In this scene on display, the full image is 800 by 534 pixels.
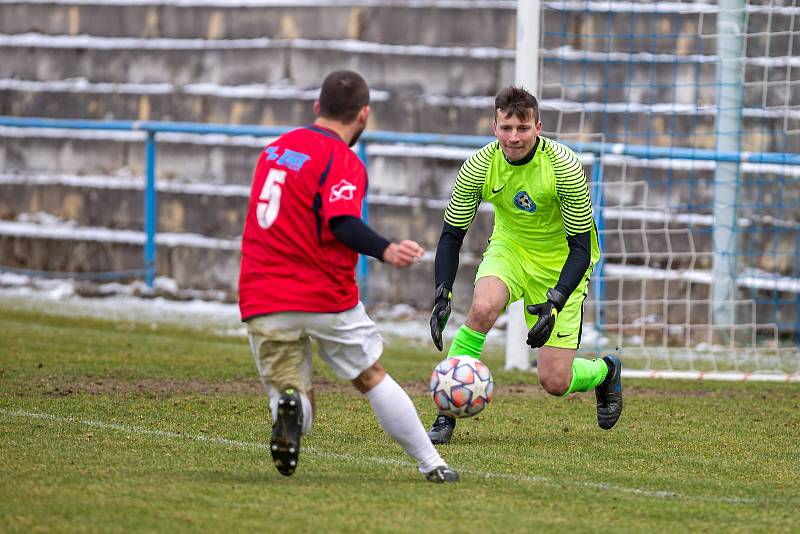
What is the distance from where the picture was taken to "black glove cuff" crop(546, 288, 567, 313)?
7.28 metres

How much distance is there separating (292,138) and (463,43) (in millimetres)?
8691

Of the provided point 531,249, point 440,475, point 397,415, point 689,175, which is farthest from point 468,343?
point 689,175

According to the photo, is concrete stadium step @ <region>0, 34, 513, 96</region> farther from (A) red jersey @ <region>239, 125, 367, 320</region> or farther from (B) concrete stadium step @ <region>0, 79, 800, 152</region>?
(A) red jersey @ <region>239, 125, 367, 320</region>

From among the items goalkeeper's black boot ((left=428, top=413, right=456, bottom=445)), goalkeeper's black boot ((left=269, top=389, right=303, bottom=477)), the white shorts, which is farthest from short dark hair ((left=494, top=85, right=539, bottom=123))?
goalkeeper's black boot ((left=269, top=389, right=303, bottom=477))

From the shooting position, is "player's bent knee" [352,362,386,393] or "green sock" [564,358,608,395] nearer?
"player's bent knee" [352,362,386,393]

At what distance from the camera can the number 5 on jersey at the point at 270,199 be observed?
5812 millimetres

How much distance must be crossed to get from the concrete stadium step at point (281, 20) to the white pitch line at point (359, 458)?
771 cm

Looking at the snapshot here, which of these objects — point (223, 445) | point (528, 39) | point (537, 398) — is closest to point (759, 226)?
point (528, 39)

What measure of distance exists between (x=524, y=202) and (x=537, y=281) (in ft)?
1.48

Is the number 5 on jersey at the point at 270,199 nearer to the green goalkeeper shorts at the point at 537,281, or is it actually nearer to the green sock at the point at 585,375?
the green goalkeeper shorts at the point at 537,281

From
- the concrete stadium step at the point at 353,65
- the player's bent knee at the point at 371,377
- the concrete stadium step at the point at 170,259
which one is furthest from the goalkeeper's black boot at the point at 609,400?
the concrete stadium step at the point at 170,259

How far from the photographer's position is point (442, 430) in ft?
24.2

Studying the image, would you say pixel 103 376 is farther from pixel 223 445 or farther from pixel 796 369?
pixel 796 369

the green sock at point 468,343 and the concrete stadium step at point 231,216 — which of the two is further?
the concrete stadium step at point 231,216
